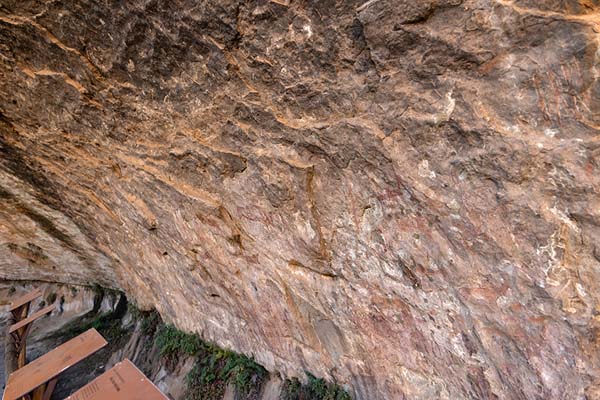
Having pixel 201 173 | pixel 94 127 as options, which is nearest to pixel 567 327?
pixel 201 173

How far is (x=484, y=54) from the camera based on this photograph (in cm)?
197

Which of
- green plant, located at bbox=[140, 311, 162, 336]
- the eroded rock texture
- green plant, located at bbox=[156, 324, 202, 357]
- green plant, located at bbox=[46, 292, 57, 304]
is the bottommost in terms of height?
green plant, located at bbox=[46, 292, 57, 304]

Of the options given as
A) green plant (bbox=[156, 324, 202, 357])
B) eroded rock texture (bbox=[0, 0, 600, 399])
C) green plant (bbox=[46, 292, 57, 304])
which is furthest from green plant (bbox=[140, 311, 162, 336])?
green plant (bbox=[46, 292, 57, 304])

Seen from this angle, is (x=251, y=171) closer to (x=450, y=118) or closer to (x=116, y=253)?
(x=450, y=118)

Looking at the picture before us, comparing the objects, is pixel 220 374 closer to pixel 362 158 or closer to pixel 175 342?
pixel 175 342

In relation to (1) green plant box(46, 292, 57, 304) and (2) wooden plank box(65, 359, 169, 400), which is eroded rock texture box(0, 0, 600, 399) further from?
(1) green plant box(46, 292, 57, 304)

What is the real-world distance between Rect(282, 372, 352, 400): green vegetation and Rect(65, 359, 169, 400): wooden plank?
1692 millimetres

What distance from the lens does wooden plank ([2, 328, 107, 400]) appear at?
13.8 ft

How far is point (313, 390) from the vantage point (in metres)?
4.10

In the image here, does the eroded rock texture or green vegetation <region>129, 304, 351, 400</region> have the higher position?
the eroded rock texture

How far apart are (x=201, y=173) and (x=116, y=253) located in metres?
3.19

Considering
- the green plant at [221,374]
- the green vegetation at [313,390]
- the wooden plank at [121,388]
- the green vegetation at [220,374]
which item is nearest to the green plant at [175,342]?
the green vegetation at [220,374]

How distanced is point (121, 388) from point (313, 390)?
6.27ft

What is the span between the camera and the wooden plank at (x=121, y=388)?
3.04 m
